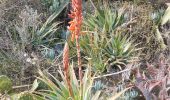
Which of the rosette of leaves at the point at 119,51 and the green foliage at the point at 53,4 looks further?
the green foliage at the point at 53,4

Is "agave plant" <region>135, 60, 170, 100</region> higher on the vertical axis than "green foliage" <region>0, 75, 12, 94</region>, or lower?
lower

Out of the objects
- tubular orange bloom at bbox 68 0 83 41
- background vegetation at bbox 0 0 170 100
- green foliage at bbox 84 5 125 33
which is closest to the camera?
tubular orange bloom at bbox 68 0 83 41

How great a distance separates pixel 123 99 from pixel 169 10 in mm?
1766

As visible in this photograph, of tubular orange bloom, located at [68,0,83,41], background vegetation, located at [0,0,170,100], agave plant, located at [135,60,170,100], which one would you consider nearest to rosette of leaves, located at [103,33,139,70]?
background vegetation, located at [0,0,170,100]

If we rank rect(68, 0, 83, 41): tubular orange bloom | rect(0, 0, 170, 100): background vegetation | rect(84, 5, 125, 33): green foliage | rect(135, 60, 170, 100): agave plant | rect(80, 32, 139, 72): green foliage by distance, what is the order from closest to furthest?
rect(68, 0, 83, 41): tubular orange bloom < rect(135, 60, 170, 100): agave plant < rect(0, 0, 170, 100): background vegetation < rect(80, 32, 139, 72): green foliage < rect(84, 5, 125, 33): green foliage

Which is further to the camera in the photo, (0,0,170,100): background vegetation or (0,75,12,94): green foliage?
(0,0,170,100): background vegetation

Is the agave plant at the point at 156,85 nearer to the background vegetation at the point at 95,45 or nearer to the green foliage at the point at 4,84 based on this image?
the background vegetation at the point at 95,45

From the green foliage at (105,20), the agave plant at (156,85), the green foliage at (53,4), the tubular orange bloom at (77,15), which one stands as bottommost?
the agave plant at (156,85)

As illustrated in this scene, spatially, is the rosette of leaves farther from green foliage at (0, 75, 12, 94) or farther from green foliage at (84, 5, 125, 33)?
green foliage at (0, 75, 12, 94)

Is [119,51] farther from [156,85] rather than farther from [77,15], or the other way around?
[77,15]

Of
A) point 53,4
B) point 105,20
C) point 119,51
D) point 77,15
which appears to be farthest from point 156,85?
point 53,4

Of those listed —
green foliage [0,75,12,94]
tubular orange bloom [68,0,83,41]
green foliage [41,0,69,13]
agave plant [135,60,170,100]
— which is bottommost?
agave plant [135,60,170,100]

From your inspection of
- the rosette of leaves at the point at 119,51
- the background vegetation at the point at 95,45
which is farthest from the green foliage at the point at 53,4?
the rosette of leaves at the point at 119,51

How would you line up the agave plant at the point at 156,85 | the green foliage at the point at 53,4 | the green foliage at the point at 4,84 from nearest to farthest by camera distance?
the agave plant at the point at 156,85, the green foliage at the point at 4,84, the green foliage at the point at 53,4
